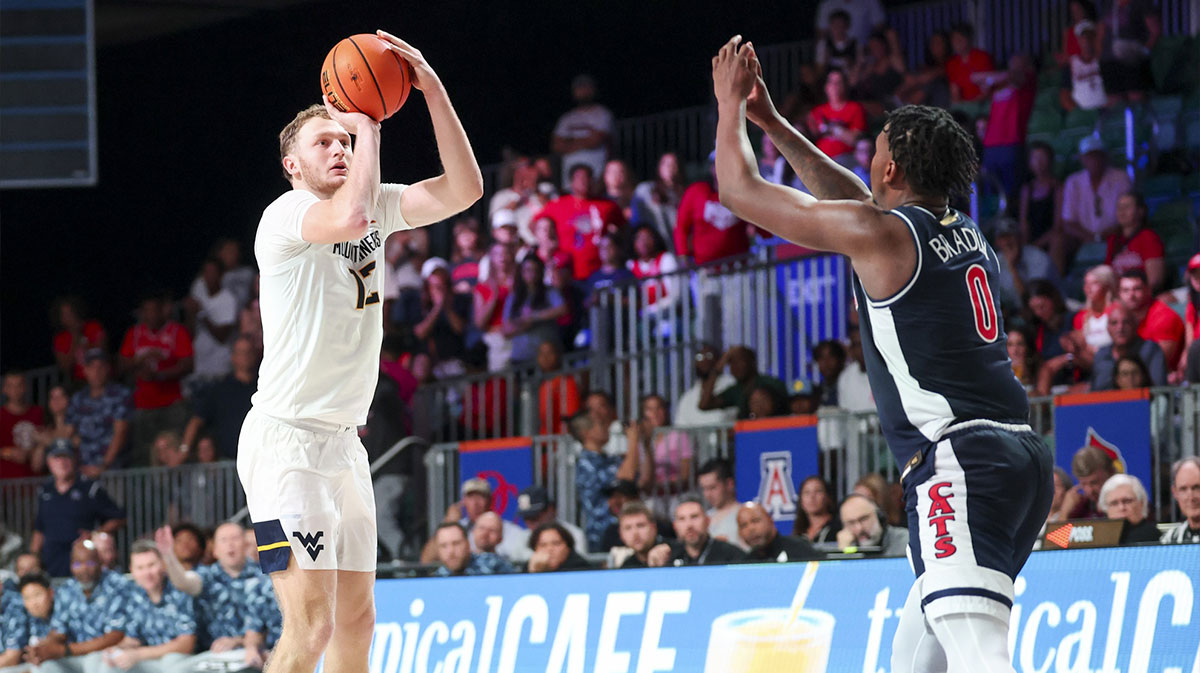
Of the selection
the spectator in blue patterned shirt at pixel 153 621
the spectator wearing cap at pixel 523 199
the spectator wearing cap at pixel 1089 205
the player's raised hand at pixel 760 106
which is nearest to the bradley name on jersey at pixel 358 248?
the player's raised hand at pixel 760 106

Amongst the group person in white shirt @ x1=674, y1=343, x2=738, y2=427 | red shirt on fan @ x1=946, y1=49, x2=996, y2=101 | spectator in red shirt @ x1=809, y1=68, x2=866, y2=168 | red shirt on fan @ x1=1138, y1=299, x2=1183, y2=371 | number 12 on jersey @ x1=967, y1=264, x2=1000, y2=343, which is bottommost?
person in white shirt @ x1=674, y1=343, x2=738, y2=427

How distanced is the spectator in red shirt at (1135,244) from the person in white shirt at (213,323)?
794 centimetres

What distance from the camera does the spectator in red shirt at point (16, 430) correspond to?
14969 millimetres

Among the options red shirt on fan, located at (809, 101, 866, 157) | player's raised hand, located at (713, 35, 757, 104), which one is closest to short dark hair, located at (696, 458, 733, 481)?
red shirt on fan, located at (809, 101, 866, 157)

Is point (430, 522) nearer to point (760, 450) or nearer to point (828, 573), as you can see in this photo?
point (760, 450)

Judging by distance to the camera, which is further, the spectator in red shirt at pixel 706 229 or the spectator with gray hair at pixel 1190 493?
the spectator in red shirt at pixel 706 229

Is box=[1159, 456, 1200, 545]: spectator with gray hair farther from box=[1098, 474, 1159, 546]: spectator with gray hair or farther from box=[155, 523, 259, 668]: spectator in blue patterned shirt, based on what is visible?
box=[155, 523, 259, 668]: spectator in blue patterned shirt

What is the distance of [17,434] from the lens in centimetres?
1504

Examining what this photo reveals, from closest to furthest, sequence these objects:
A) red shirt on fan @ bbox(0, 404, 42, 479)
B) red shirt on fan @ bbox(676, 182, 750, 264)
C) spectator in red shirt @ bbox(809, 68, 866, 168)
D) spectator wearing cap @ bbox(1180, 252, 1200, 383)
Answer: spectator wearing cap @ bbox(1180, 252, 1200, 383), spectator in red shirt @ bbox(809, 68, 866, 168), red shirt on fan @ bbox(676, 182, 750, 264), red shirt on fan @ bbox(0, 404, 42, 479)

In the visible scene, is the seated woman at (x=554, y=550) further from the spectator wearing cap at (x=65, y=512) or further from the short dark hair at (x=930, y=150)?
the short dark hair at (x=930, y=150)

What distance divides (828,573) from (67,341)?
11.7 m

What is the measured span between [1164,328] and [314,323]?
6.52 m

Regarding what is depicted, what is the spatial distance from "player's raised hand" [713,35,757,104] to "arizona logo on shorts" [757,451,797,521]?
571 cm

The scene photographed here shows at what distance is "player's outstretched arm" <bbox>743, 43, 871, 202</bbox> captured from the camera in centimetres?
508
